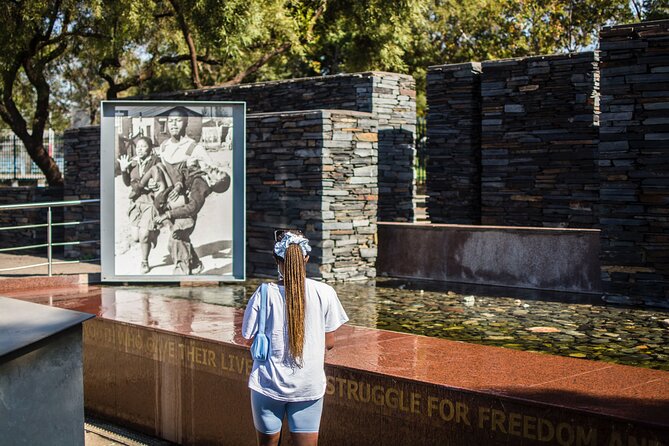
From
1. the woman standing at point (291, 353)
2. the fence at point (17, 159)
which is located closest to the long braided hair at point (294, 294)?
the woman standing at point (291, 353)

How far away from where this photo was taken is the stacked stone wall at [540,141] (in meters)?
15.0

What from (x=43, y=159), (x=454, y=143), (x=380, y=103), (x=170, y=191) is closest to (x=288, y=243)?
(x=170, y=191)

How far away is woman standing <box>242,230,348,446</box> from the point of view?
5.35 meters

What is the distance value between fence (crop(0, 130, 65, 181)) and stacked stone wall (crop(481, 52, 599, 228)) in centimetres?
1648

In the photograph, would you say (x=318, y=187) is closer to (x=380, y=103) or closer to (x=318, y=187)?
(x=318, y=187)

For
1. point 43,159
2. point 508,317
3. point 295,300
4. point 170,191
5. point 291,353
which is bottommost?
point 508,317

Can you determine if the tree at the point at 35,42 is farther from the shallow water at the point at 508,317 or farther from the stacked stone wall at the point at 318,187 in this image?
the shallow water at the point at 508,317

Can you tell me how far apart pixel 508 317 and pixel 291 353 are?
5653 mm

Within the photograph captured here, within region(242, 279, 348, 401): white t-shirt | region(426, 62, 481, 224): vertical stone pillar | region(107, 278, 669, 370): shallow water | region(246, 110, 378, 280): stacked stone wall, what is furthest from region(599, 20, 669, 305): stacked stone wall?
region(242, 279, 348, 401): white t-shirt

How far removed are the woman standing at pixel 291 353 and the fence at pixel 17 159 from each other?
2446cm

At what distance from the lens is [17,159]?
2962 centimetres

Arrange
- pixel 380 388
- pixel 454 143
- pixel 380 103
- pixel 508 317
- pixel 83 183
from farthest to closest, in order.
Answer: pixel 83 183 → pixel 454 143 → pixel 380 103 → pixel 508 317 → pixel 380 388

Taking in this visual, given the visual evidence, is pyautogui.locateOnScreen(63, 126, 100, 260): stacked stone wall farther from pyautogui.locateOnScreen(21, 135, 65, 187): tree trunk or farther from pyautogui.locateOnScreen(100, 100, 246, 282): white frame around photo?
pyautogui.locateOnScreen(100, 100, 246, 282): white frame around photo

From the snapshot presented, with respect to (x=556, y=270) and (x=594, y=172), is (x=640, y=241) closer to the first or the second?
(x=556, y=270)
